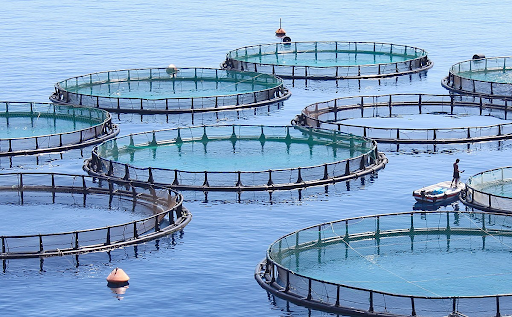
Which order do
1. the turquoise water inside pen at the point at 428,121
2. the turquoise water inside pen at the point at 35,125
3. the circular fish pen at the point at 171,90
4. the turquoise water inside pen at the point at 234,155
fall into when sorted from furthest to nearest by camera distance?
the circular fish pen at the point at 171,90
the turquoise water inside pen at the point at 428,121
the turquoise water inside pen at the point at 35,125
the turquoise water inside pen at the point at 234,155

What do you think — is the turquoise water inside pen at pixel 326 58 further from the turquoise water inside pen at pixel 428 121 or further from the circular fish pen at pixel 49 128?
the circular fish pen at pixel 49 128

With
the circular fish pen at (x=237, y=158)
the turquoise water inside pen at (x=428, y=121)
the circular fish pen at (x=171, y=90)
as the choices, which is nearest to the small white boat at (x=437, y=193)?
the circular fish pen at (x=237, y=158)

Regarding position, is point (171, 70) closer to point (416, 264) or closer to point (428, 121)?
point (428, 121)

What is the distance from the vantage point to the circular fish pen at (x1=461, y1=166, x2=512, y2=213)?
109m

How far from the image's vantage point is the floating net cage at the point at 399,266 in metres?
85.8

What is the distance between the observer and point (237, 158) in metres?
127

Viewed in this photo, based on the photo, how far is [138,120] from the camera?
5866 inches

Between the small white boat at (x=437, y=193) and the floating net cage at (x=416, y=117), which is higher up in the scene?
the floating net cage at (x=416, y=117)

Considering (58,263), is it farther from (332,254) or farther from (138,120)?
(138,120)

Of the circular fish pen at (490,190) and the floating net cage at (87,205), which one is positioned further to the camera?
the circular fish pen at (490,190)

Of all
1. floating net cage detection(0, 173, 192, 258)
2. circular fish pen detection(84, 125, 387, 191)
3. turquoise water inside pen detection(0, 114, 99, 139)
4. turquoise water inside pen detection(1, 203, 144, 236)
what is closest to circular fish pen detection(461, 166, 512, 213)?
circular fish pen detection(84, 125, 387, 191)

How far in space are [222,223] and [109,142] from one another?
2253 cm

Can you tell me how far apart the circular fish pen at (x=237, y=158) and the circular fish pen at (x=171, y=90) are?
605 inches

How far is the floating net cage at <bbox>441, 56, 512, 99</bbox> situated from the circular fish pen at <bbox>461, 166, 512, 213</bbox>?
40557mm
